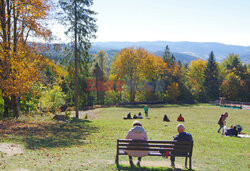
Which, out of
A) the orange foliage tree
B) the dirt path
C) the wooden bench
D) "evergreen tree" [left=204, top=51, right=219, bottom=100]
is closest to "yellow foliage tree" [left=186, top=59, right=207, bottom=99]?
"evergreen tree" [left=204, top=51, right=219, bottom=100]

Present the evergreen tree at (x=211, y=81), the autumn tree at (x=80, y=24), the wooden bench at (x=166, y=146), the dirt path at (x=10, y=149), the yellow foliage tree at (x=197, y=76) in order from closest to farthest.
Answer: the wooden bench at (x=166, y=146) → the dirt path at (x=10, y=149) → the autumn tree at (x=80, y=24) → the evergreen tree at (x=211, y=81) → the yellow foliage tree at (x=197, y=76)

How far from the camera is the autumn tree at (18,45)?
16859mm

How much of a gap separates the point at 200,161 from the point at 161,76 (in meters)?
67.5

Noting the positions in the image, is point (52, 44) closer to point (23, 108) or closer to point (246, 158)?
point (23, 108)

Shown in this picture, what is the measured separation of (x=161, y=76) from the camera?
76.6 metres

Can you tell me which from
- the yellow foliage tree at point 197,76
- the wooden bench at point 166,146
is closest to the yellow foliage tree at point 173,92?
the yellow foliage tree at point 197,76

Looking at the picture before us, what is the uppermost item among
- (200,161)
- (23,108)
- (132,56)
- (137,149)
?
(132,56)

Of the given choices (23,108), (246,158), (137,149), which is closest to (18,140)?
(137,149)

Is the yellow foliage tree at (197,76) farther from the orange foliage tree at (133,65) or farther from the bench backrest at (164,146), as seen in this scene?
the bench backrest at (164,146)

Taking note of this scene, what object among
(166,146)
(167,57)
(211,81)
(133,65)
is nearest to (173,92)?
(167,57)

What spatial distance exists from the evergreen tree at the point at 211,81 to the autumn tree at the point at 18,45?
2653 inches

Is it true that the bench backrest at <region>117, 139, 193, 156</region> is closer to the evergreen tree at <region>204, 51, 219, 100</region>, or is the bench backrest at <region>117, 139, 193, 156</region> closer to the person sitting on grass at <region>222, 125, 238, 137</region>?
the person sitting on grass at <region>222, 125, 238, 137</region>

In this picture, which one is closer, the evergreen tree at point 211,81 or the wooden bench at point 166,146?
the wooden bench at point 166,146

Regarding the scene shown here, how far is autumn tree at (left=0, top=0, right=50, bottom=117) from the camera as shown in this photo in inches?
664
